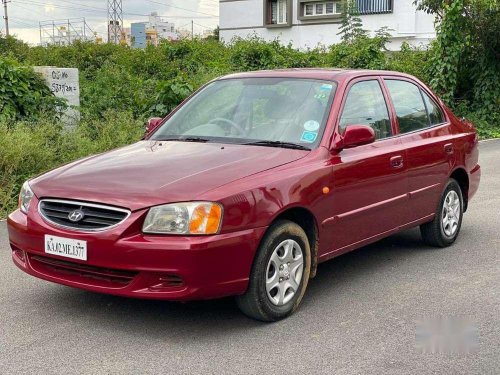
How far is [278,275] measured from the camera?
15.5 ft

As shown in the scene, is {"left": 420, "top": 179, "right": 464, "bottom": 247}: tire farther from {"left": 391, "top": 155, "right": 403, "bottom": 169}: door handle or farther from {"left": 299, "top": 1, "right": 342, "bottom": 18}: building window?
{"left": 299, "top": 1, "right": 342, "bottom": 18}: building window

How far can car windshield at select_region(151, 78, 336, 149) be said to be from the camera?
17.4ft

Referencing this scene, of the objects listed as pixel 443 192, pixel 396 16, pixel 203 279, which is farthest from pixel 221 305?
pixel 396 16

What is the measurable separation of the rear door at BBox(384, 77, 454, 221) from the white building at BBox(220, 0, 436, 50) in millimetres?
24171

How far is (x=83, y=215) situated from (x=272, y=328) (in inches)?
56.0

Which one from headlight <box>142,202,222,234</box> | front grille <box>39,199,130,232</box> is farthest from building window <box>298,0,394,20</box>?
headlight <box>142,202,222,234</box>

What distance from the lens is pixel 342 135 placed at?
17.5 ft

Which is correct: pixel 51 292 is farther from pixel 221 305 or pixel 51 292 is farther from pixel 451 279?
pixel 451 279

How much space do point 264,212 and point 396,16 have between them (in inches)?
1155

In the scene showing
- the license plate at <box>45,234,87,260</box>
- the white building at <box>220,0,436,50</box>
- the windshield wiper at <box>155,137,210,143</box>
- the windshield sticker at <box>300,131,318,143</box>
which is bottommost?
the license plate at <box>45,234,87,260</box>

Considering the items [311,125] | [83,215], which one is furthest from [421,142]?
[83,215]

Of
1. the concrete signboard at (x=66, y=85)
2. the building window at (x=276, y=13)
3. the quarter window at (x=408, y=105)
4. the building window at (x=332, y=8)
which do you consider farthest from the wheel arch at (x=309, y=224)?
the building window at (x=276, y=13)

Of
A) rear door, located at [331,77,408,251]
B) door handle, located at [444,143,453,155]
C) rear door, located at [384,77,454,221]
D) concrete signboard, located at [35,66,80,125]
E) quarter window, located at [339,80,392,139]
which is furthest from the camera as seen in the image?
concrete signboard, located at [35,66,80,125]

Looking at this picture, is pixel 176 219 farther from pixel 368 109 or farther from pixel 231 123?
pixel 368 109
